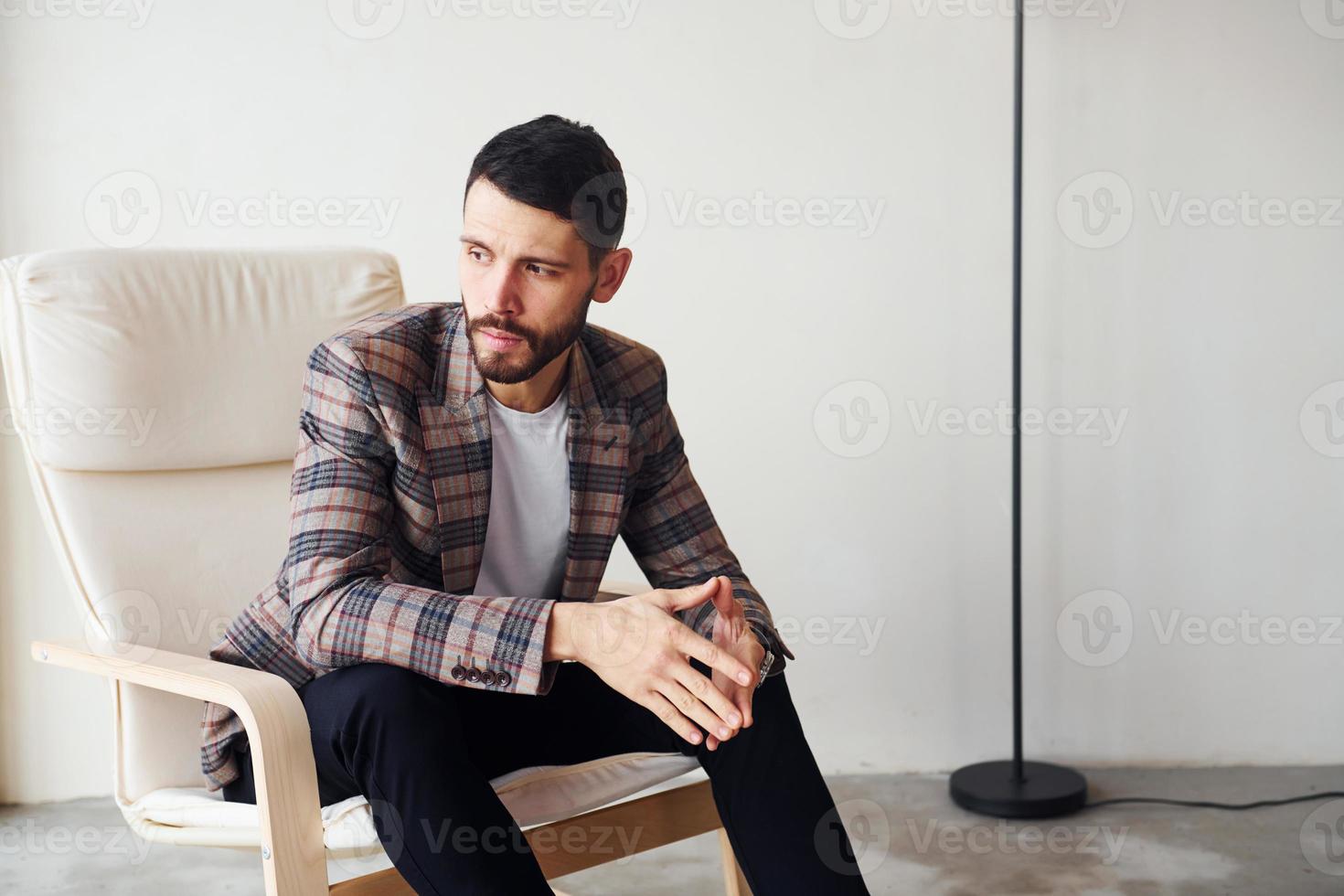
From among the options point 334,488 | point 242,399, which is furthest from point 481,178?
point 242,399

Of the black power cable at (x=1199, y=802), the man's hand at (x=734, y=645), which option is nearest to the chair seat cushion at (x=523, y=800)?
the man's hand at (x=734, y=645)

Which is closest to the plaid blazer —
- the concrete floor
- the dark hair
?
the dark hair

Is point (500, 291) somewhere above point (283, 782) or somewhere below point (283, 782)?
above

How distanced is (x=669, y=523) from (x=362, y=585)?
0.43 meters

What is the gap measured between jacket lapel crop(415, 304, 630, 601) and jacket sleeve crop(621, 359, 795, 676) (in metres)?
0.08

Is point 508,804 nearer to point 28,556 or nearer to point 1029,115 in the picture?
point 28,556

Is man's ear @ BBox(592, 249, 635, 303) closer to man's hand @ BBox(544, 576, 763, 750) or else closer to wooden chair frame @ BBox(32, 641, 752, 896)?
man's hand @ BBox(544, 576, 763, 750)

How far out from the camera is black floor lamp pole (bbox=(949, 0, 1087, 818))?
2184mm

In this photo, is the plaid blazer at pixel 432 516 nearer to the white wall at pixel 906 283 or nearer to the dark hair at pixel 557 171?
the dark hair at pixel 557 171

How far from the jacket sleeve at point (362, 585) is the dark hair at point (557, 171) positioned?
0.24m

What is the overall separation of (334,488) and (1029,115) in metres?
→ 1.68

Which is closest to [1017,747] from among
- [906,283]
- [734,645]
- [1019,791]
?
[1019,791]

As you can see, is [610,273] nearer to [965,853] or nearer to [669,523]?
[669,523]

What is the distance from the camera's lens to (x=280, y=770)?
108 cm
